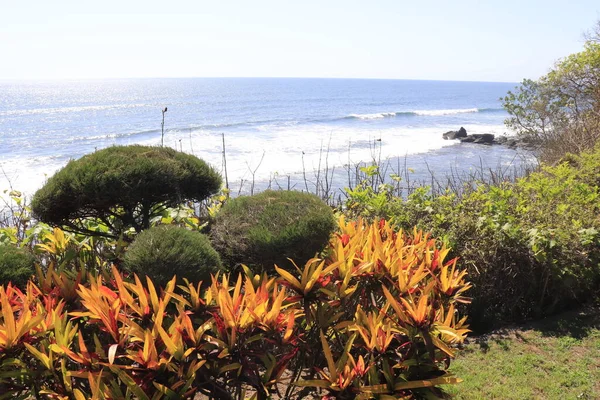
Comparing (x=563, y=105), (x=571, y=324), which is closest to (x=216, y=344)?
(x=571, y=324)

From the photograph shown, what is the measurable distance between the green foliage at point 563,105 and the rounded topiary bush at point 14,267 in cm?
1146

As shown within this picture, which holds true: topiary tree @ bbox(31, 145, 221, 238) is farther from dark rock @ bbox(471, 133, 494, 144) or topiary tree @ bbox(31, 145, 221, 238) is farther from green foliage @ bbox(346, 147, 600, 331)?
dark rock @ bbox(471, 133, 494, 144)

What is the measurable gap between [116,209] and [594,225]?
15.6ft

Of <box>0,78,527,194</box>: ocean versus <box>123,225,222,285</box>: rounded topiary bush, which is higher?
<box>123,225,222,285</box>: rounded topiary bush

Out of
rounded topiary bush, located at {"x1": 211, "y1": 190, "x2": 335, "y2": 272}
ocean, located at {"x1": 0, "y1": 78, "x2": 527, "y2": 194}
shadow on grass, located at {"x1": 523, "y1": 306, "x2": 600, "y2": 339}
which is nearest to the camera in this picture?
rounded topiary bush, located at {"x1": 211, "y1": 190, "x2": 335, "y2": 272}

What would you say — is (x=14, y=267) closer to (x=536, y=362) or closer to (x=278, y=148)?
(x=536, y=362)

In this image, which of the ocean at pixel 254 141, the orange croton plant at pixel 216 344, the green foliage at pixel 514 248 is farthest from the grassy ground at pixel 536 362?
the ocean at pixel 254 141

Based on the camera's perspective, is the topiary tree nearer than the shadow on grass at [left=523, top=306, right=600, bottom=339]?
Yes

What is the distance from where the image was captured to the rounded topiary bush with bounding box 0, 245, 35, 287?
326cm

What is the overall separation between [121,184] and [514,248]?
3724 mm

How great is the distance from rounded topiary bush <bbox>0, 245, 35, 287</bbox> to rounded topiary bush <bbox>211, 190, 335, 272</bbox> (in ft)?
3.99

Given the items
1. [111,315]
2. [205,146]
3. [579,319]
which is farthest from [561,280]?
[205,146]

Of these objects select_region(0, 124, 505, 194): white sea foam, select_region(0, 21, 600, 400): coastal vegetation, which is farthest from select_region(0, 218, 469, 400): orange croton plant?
select_region(0, 124, 505, 194): white sea foam

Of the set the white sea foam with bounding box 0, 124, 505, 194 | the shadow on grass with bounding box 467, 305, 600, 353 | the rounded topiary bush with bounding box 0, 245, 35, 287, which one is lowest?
the white sea foam with bounding box 0, 124, 505, 194
